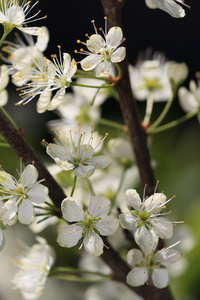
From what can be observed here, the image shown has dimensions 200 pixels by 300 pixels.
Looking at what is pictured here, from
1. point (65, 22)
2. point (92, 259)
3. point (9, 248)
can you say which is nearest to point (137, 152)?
point (92, 259)

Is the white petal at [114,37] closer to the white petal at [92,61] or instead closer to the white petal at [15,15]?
the white petal at [92,61]

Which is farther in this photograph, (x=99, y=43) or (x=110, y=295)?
(x=110, y=295)

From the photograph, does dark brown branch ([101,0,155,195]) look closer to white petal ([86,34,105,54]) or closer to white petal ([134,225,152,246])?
white petal ([86,34,105,54])

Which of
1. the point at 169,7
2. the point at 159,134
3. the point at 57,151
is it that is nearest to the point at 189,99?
the point at 169,7

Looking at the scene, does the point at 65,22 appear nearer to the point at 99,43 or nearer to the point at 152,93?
the point at 152,93

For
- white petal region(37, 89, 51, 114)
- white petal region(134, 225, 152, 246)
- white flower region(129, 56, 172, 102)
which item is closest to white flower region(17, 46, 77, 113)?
white petal region(37, 89, 51, 114)

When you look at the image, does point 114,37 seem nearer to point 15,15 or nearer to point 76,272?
point 15,15
